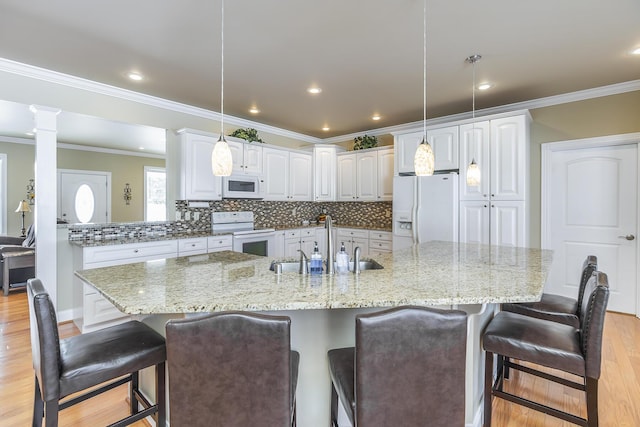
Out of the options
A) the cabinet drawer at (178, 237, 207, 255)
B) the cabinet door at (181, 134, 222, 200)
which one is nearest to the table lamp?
the cabinet door at (181, 134, 222, 200)

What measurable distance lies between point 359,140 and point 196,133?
8.69 ft

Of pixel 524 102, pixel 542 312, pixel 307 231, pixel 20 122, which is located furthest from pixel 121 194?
pixel 524 102

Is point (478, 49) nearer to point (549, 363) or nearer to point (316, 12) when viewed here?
point (316, 12)

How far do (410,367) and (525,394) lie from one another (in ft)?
5.42

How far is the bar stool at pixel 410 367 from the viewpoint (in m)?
1.07

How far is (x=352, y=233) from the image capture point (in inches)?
208

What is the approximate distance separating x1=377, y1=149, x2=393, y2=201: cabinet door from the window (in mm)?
3112

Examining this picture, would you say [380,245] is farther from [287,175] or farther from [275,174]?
[275,174]

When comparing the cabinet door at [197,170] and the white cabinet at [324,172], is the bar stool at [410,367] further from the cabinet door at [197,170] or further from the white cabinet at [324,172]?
the white cabinet at [324,172]

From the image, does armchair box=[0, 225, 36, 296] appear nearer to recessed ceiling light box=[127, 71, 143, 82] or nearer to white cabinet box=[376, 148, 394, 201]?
recessed ceiling light box=[127, 71, 143, 82]

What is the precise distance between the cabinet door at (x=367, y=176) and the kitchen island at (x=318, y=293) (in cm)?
314

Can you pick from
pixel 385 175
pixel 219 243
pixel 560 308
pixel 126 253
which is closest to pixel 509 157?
pixel 385 175

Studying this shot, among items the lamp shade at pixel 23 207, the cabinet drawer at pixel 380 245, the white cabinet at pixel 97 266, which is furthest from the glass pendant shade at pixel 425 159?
the lamp shade at pixel 23 207

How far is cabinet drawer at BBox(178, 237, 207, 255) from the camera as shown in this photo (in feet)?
12.2
